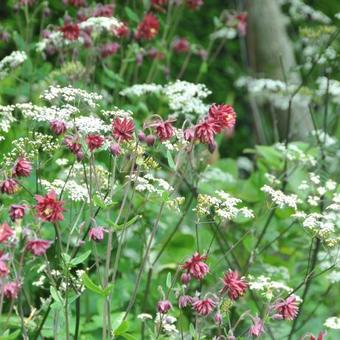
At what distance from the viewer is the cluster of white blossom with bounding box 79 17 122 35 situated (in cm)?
371

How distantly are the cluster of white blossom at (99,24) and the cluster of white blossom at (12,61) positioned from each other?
1.01 ft

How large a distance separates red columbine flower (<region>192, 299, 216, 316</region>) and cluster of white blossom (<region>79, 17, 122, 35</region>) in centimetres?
158

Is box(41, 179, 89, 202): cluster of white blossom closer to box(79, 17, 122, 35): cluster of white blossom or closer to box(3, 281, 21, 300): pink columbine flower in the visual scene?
box(3, 281, 21, 300): pink columbine flower

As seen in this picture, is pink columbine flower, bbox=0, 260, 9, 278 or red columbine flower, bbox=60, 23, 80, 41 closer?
pink columbine flower, bbox=0, 260, 9, 278

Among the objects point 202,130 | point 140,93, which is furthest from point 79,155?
point 140,93

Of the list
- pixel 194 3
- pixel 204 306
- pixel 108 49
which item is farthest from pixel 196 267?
pixel 194 3

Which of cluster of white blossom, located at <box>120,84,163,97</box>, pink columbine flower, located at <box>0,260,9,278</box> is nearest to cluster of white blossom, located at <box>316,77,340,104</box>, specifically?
cluster of white blossom, located at <box>120,84,163,97</box>

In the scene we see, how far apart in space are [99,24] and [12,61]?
41cm

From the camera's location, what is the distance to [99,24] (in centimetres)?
376

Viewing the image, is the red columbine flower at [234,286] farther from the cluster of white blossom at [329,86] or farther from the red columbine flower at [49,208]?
the cluster of white blossom at [329,86]

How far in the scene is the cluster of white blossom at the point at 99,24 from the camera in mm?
3708

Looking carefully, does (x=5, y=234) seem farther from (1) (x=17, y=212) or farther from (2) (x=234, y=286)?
(2) (x=234, y=286)

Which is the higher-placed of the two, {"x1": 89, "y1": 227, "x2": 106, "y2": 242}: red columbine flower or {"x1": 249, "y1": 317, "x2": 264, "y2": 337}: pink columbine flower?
{"x1": 89, "y1": 227, "x2": 106, "y2": 242}: red columbine flower

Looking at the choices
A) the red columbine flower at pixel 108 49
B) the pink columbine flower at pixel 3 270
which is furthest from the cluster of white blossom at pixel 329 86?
the pink columbine flower at pixel 3 270
